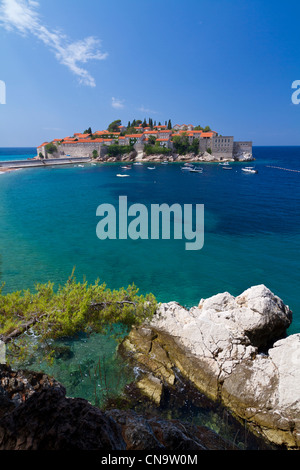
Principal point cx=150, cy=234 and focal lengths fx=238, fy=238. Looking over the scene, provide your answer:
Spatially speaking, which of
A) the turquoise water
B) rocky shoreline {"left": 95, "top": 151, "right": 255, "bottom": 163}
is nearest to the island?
rocky shoreline {"left": 95, "top": 151, "right": 255, "bottom": 163}

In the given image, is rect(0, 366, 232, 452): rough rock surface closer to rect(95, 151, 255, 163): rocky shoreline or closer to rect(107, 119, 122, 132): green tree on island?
rect(95, 151, 255, 163): rocky shoreline

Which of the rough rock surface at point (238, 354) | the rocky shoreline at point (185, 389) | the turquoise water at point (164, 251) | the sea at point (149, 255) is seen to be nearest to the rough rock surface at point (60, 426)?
the rocky shoreline at point (185, 389)

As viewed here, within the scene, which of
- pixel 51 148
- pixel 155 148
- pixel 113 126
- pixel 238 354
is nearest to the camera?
pixel 238 354

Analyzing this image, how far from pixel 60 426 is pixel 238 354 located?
8630mm

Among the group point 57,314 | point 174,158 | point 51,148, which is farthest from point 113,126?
point 57,314

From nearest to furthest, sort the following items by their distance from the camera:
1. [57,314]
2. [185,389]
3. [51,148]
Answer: [57,314], [185,389], [51,148]

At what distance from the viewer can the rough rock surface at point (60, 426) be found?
4.39m

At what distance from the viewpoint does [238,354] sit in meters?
10.8

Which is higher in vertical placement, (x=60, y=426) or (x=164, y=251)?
(x=60, y=426)

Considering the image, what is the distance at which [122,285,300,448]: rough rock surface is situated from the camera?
9062 mm

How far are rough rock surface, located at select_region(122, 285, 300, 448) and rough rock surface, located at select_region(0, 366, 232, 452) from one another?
4815mm

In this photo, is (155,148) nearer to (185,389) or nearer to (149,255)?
(149,255)

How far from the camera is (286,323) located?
1255 centimetres
